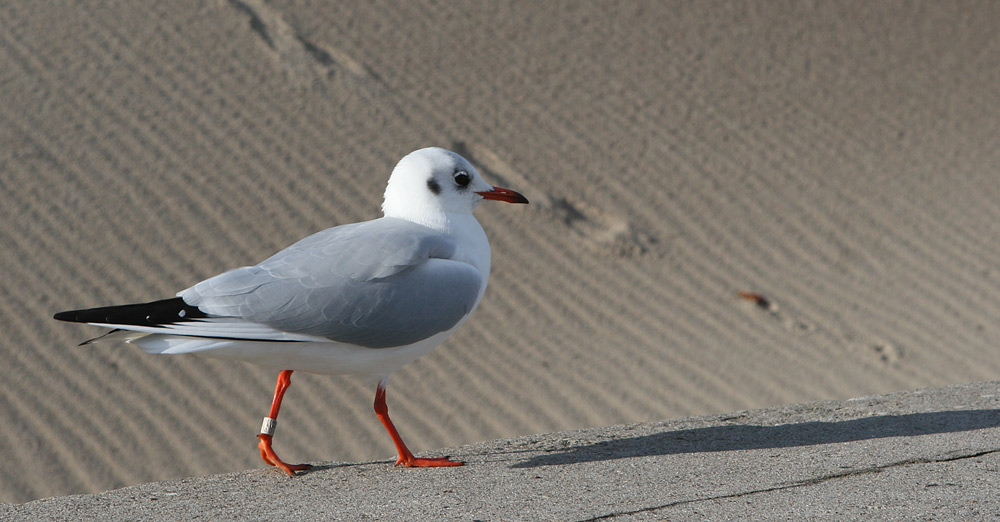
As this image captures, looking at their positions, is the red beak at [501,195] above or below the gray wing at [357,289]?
above

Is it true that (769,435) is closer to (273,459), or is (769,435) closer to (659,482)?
(659,482)

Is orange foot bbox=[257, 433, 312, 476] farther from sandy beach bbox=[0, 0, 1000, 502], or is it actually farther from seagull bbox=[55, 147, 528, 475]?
sandy beach bbox=[0, 0, 1000, 502]

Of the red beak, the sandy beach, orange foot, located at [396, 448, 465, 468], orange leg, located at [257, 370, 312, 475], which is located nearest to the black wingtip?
orange leg, located at [257, 370, 312, 475]

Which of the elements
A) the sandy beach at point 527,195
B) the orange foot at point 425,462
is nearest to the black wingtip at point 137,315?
the orange foot at point 425,462

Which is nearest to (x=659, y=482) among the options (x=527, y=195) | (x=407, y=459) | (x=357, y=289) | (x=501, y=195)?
(x=407, y=459)

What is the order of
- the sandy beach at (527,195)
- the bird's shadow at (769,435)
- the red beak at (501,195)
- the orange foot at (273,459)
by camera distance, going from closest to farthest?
the orange foot at (273,459) → the bird's shadow at (769,435) → the red beak at (501,195) → the sandy beach at (527,195)

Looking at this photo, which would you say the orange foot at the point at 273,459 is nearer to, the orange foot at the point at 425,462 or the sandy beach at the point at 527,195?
the orange foot at the point at 425,462

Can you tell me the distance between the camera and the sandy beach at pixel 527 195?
6016 millimetres

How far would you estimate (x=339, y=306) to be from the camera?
293 cm

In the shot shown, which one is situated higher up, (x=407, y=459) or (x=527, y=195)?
(x=527, y=195)

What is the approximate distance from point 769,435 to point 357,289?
1517 millimetres

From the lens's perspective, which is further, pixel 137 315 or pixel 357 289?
pixel 357 289

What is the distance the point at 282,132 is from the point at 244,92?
2.00 ft

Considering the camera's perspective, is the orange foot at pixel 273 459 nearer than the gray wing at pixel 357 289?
No
